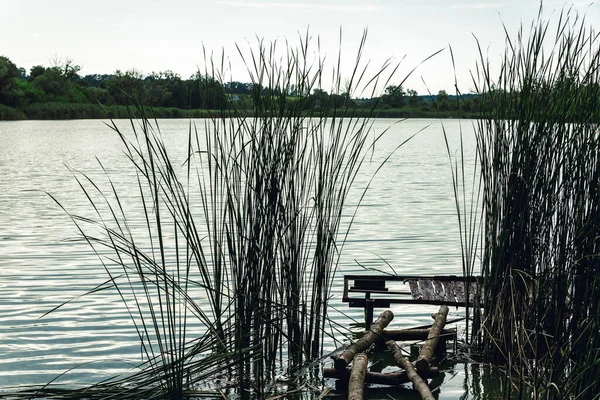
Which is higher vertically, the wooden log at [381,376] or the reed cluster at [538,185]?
the reed cluster at [538,185]

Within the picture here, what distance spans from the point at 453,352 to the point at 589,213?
1496 mm

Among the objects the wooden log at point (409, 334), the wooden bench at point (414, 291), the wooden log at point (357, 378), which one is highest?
the wooden bench at point (414, 291)

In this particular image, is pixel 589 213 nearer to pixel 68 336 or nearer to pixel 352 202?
pixel 68 336

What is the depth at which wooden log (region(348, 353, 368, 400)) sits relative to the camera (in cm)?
369

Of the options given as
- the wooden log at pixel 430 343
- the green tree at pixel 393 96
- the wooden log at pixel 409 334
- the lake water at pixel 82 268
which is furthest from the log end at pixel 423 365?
the green tree at pixel 393 96

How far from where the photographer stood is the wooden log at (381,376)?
4.15m

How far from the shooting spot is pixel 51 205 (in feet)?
40.5

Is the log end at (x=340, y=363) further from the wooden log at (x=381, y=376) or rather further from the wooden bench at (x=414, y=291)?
the wooden bench at (x=414, y=291)

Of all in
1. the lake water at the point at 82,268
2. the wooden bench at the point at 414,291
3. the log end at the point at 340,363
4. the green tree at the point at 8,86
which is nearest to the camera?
the log end at the point at 340,363

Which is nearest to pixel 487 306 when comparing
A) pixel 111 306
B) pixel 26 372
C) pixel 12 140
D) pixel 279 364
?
pixel 279 364

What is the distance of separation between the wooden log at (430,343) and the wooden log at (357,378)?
0.31 m

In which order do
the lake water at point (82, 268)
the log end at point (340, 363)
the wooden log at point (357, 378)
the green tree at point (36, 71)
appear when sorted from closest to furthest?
the wooden log at point (357, 378), the log end at point (340, 363), the lake water at point (82, 268), the green tree at point (36, 71)

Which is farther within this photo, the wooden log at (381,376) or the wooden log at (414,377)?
the wooden log at (381,376)

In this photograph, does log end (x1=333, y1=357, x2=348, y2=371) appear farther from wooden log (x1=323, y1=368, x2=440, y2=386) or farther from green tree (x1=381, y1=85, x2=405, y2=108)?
green tree (x1=381, y1=85, x2=405, y2=108)
